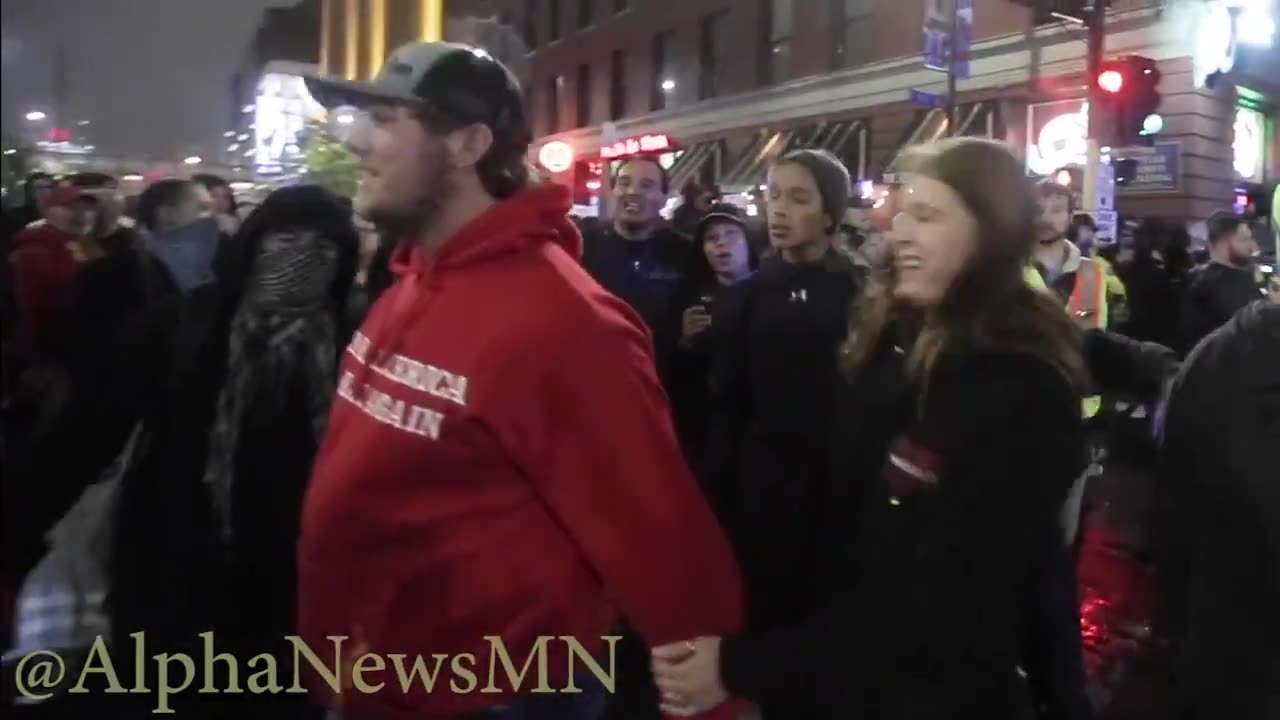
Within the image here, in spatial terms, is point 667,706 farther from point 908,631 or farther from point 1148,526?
point 1148,526

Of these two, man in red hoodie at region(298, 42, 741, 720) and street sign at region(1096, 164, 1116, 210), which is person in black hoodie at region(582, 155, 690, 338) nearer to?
man in red hoodie at region(298, 42, 741, 720)

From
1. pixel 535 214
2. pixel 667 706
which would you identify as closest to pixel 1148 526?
pixel 667 706

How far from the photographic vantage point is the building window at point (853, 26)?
6.36 meters

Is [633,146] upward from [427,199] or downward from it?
upward

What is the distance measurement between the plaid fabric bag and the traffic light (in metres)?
6.57

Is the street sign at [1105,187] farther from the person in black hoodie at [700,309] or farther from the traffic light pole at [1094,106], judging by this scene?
the person in black hoodie at [700,309]

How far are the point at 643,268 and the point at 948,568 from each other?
3352 millimetres

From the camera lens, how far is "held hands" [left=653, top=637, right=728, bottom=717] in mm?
1662

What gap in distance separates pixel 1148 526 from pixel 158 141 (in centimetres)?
229

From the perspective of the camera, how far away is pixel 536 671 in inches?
68.3

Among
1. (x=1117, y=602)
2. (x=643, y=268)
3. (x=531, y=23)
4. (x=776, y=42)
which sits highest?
(x=776, y=42)

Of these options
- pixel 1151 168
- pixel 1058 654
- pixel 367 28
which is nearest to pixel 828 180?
pixel 367 28

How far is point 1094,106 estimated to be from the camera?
7746 mm

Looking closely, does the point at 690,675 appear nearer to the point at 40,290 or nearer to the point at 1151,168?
the point at 40,290
